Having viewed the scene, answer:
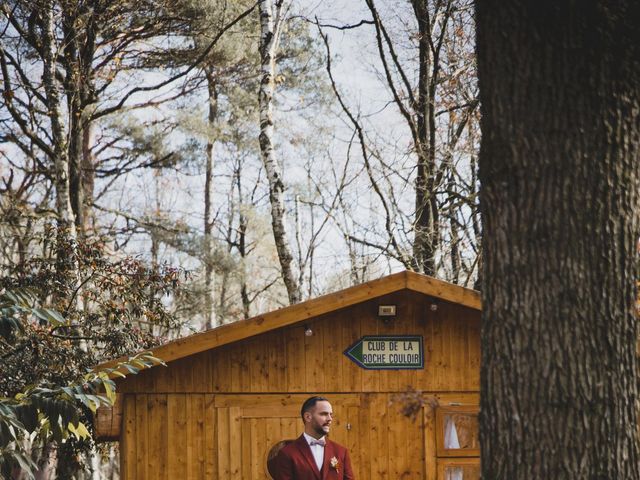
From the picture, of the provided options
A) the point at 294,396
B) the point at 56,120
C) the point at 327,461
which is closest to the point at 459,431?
the point at 294,396

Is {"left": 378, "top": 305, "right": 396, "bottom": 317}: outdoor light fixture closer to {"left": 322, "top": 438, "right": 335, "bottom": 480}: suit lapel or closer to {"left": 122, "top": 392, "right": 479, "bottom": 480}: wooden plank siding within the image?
{"left": 122, "top": 392, "right": 479, "bottom": 480}: wooden plank siding

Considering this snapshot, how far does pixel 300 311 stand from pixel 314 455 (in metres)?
1.42

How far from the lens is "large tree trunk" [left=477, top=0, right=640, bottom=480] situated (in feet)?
10.3

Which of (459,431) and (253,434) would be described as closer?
(253,434)

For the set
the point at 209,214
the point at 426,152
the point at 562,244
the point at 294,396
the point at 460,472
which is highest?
the point at 209,214

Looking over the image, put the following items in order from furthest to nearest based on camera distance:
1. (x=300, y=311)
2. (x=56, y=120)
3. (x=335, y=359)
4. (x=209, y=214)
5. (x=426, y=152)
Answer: (x=209, y=214), (x=426, y=152), (x=56, y=120), (x=335, y=359), (x=300, y=311)

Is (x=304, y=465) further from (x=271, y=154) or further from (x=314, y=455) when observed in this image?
(x=271, y=154)

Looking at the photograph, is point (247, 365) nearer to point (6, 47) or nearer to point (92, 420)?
point (92, 420)

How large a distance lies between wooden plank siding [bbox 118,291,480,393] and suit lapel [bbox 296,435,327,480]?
1299 mm

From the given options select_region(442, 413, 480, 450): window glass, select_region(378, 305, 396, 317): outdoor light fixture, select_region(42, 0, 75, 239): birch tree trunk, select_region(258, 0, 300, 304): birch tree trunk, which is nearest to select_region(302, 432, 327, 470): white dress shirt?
select_region(378, 305, 396, 317): outdoor light fixture

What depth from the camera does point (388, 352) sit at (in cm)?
861

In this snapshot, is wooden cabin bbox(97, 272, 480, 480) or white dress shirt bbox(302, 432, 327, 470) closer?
white dress shirt bbox(302, 432, 327, 470)

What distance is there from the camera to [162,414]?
8406 mm

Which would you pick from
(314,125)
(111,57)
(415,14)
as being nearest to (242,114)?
(314,125)
